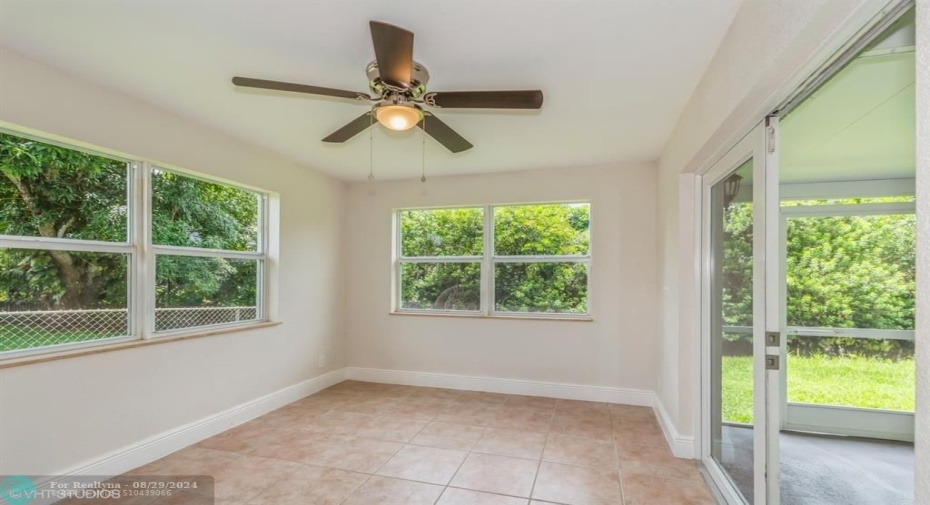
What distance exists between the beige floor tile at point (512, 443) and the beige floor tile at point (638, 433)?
0.59m

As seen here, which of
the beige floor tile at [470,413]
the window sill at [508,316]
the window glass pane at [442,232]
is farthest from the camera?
the window glass pane at [442,232]

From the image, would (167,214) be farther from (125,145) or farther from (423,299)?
(423,299)

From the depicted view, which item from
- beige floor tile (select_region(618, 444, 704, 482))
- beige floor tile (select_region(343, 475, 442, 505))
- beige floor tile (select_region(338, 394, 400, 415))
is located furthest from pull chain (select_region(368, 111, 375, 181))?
beige floor tile (select_region(618, 444, 704, 482))

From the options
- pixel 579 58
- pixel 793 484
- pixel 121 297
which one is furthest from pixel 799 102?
pixel 121 297

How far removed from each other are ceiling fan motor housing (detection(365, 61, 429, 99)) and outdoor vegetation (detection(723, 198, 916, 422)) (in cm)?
168

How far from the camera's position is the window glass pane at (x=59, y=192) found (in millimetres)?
2090

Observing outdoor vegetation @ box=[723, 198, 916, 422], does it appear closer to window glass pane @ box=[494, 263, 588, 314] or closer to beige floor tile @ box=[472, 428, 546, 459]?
beige floor tile @ box=[472, 428, 546, 459]

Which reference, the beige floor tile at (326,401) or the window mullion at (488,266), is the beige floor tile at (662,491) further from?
the beige floor tile at (326,401)

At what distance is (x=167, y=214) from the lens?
2.85 m

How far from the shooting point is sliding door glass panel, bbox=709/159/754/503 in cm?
192

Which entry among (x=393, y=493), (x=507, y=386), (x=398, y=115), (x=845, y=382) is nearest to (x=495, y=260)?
(x=507, y=386)

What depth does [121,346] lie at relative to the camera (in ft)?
8.09

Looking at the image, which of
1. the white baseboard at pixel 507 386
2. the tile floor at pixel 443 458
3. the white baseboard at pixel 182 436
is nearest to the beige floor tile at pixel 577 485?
the tile floor at pixel 443 458

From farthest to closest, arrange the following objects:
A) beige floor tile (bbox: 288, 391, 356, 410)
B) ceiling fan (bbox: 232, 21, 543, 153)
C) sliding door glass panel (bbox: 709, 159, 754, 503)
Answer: beige floor tile (bbox: 288, 391, 356, 410) < sliding door glass panel (bbox: 709, 159, 754, 503) < ceiling fan (bbox: 232, 21, 543, 153)
